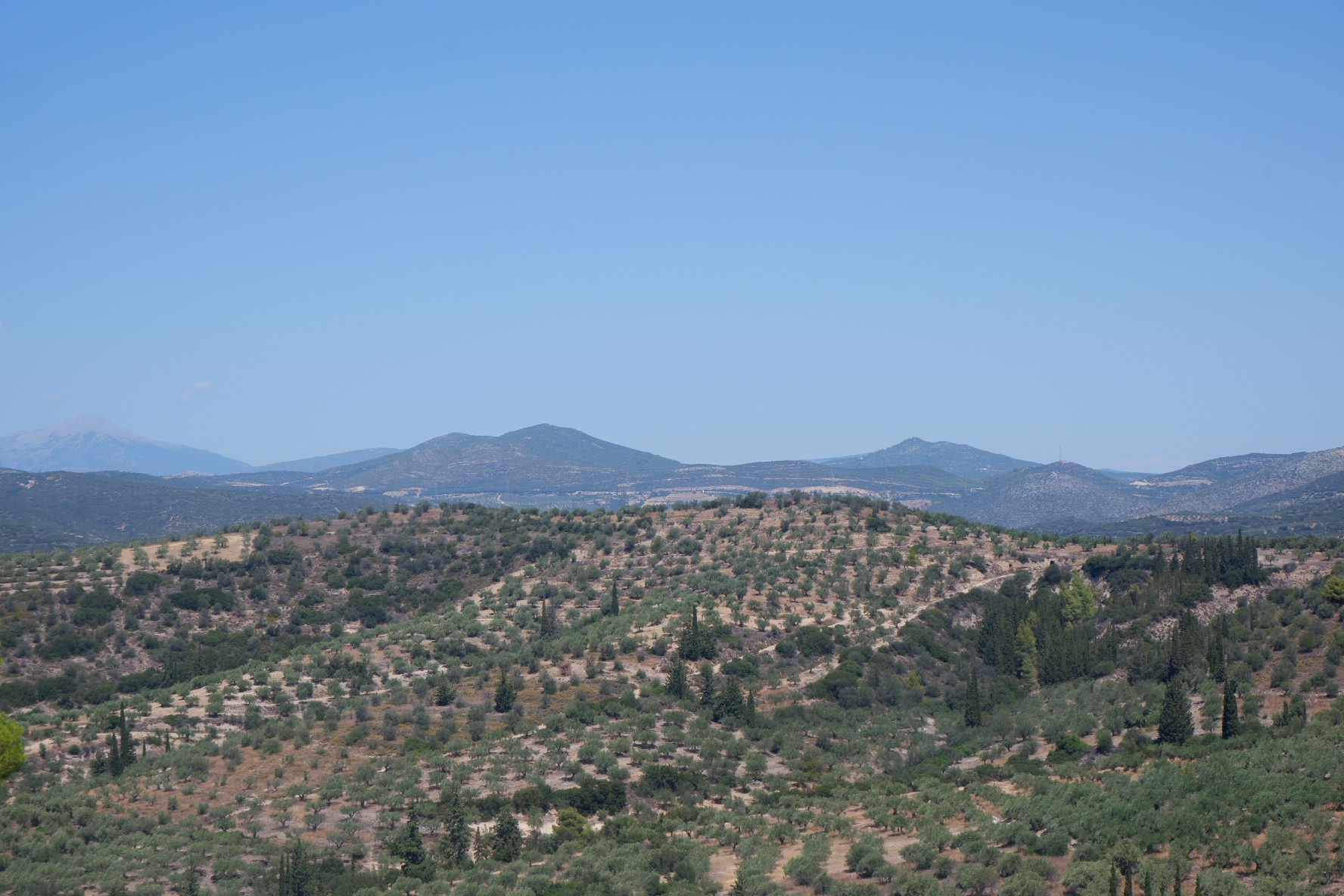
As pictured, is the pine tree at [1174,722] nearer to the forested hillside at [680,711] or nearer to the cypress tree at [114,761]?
the forested hillside at [680,711]

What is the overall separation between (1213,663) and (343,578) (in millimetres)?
73113

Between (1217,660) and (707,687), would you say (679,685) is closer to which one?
(707,687)

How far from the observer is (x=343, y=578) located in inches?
4254

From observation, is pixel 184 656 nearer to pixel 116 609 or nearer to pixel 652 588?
pixel 116 609

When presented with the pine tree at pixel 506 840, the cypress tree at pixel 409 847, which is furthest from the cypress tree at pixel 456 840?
the pine tree at pixel 506 840

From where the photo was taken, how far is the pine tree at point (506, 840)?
4291cm

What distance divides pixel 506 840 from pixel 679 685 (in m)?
25.1

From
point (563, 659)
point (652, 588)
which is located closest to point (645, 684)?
point (563, 659)

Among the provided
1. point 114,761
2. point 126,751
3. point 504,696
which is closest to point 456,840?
point 114,761

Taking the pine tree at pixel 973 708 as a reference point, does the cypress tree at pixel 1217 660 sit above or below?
above

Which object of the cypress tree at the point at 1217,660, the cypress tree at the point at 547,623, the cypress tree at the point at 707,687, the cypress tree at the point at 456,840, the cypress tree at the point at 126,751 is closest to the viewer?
the cypress tree at the point at 456,840

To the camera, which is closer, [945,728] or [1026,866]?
[1026,866]

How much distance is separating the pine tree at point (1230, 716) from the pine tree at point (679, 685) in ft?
92.6

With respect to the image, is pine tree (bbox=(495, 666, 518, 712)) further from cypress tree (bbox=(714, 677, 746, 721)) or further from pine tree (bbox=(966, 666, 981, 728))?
pine tree (bbox=(966, 666, 981, 728))
